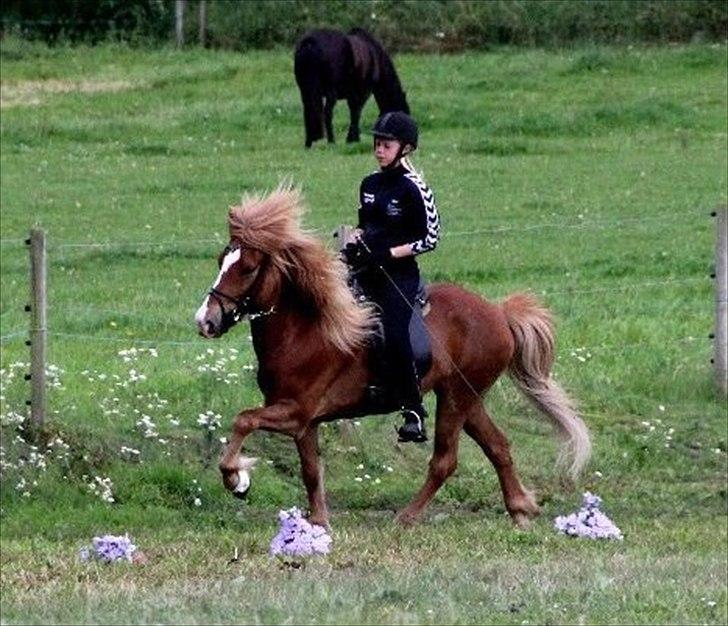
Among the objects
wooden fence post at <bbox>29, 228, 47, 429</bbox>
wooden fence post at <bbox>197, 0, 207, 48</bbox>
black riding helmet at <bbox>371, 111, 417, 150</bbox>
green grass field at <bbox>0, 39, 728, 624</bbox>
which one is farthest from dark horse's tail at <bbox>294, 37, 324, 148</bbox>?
black riding helmet at <bbox>371, 111, 417, 150</bbox>

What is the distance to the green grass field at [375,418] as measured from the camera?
28.7 feet

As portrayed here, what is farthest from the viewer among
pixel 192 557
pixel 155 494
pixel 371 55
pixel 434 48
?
pixel 434 48

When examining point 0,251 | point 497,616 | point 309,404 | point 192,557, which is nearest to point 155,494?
point 309,404

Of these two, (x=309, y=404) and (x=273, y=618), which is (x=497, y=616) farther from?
(x=309, y=404)

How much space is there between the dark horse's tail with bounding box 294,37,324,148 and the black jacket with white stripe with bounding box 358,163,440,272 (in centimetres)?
1745

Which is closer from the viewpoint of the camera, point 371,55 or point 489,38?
point 371,55

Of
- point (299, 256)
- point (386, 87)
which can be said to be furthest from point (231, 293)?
point (386, 87)

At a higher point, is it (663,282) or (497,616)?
(497,616)

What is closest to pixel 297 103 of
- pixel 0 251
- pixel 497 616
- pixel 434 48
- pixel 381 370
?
pixel 434 48

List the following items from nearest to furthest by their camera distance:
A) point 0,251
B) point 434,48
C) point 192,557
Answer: point 192,557 → point 0,251 → point 434,48

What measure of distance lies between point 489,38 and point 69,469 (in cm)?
2751

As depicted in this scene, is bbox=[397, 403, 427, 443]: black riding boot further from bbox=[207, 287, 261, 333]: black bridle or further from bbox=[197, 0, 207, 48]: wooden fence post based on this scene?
bbox=[197, 0, 207, 48]: wooden fence post

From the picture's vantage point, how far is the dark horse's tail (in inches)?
1153

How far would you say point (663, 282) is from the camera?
19016 millimetres
